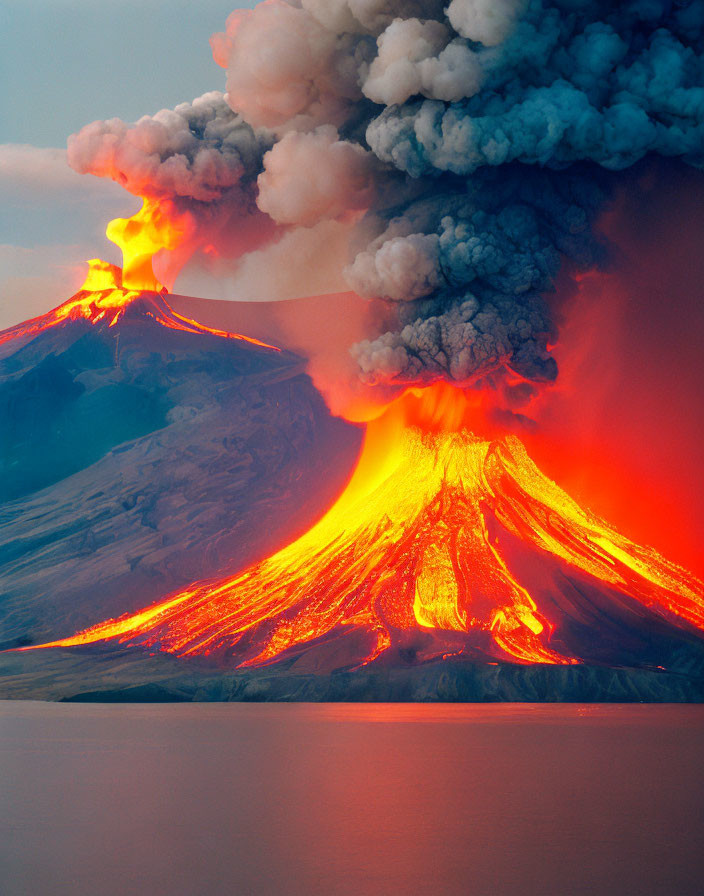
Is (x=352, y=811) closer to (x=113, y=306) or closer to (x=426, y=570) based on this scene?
(x=426, y=570)

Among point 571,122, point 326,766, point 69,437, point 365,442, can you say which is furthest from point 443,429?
point 326,766

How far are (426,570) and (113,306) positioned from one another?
36264mm

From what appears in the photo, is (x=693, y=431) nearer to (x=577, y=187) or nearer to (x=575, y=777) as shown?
(x=577, y=187)

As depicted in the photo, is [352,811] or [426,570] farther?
[426,570]

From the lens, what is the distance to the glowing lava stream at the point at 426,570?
47.7 m

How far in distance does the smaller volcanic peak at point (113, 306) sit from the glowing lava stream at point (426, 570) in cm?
2321

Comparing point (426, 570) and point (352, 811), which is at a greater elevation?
point (426, 570)

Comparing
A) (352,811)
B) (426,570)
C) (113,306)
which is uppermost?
(113,306)

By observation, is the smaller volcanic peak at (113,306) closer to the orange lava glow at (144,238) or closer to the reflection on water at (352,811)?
the orange lava glow at (144,238)

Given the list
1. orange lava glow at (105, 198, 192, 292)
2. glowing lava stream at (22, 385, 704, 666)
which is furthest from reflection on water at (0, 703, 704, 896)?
orange lava glow at (105, 198, 192, 292)

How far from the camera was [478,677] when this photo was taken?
42.8 metres

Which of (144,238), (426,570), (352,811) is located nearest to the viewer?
(352,811)

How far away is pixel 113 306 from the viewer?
250 ft

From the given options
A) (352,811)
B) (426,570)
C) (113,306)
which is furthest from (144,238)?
(352,811)
